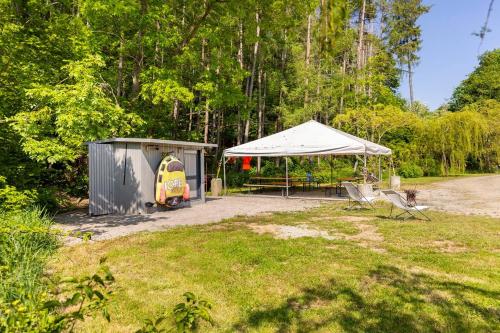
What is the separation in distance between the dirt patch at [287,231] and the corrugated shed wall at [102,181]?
16.8 feet

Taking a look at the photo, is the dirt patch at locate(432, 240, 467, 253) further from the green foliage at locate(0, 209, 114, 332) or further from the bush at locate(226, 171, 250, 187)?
the bush at locate(226, 171, 250, 187)

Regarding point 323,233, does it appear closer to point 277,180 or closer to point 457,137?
point 277,180

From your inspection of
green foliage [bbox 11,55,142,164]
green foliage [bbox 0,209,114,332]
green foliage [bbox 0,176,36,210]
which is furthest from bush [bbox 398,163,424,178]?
green foliage [bbox 0,176,36,210]

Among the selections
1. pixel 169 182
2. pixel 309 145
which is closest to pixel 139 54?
pixel 169 182

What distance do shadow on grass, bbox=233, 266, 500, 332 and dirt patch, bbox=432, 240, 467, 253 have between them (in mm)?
1862

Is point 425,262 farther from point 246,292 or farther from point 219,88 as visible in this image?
point 219,88

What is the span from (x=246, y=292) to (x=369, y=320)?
1.56m

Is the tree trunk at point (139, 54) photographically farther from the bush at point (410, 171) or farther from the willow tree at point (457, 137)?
the willow tree at point (457, 137)

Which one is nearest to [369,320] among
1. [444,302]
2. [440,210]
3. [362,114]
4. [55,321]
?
[444,302]

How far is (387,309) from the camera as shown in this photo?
411 cm

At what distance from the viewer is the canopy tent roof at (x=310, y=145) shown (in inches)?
577

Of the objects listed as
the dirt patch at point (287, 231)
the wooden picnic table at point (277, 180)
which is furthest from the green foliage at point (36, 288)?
the wooden picnic table at point (277, 180)

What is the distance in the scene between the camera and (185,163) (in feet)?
45.5

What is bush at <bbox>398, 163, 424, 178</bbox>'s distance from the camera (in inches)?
1136
